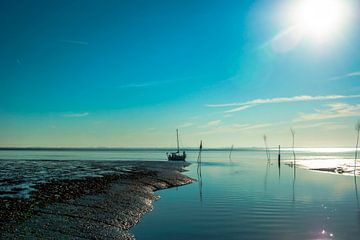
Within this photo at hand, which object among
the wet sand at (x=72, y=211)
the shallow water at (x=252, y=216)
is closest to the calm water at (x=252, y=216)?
the shallow water at (x=252, y=216)

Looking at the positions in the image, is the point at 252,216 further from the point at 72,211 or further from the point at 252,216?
the point at 72,211

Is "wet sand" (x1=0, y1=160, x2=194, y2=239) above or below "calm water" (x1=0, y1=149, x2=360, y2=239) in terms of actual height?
above

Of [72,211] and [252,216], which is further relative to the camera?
[252,216]

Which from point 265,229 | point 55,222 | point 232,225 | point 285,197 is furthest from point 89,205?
point 285,197

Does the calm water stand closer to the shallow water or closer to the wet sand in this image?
the shallow water

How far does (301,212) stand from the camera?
24.3 metres

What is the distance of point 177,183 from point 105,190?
14301 mm

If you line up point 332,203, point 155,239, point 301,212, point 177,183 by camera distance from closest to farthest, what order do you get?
point 155,239
point 301,212
point 332,203
point 177,183

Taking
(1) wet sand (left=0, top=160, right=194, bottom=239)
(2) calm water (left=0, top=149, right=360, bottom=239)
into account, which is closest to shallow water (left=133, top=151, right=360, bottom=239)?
(2) calm water (left=0, top=149, right=360, bottom=239)

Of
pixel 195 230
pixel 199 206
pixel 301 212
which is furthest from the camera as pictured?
pixel 199 206

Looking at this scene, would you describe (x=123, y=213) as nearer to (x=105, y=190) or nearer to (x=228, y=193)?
(x=105, y=190)

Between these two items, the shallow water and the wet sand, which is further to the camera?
the shallow water

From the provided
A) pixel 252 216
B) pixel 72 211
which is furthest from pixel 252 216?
pixel 72 211

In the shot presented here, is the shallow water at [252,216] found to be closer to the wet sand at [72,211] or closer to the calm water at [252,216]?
the calm water at [252,216]
